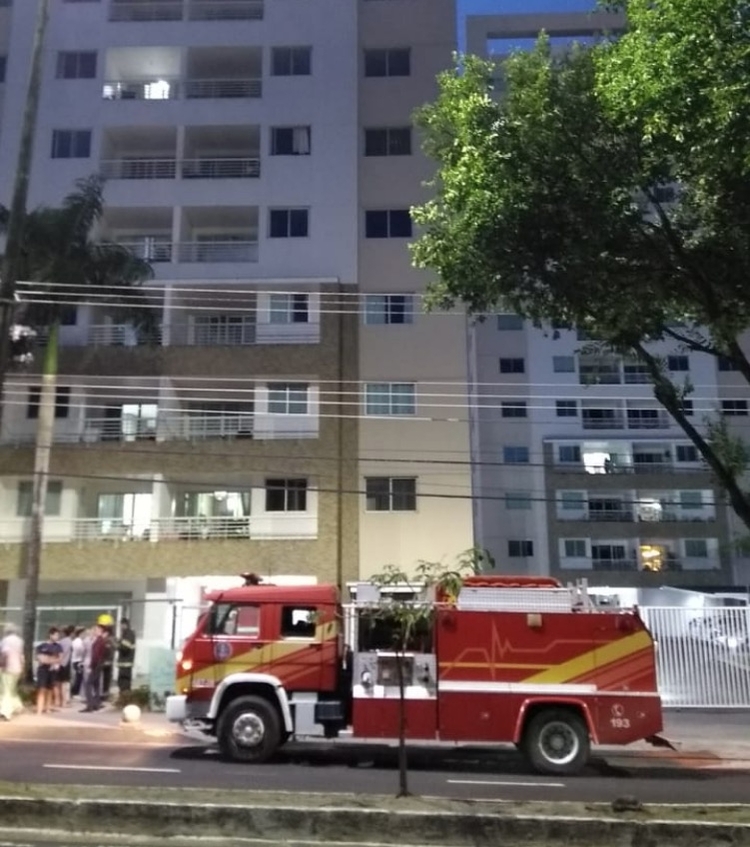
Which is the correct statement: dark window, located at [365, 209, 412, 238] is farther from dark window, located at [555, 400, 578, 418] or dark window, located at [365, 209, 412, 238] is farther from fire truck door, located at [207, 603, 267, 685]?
fire truck door, located at [207, 603, 267, 685]

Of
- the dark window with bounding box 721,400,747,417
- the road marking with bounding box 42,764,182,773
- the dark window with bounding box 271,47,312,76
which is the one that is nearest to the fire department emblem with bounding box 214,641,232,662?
the road marking with bounding box 42,764,182,773

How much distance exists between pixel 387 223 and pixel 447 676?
18.2 m

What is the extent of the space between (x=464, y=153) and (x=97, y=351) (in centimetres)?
1821

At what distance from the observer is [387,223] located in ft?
94.2

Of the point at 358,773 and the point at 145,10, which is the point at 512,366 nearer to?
the point at 145,10

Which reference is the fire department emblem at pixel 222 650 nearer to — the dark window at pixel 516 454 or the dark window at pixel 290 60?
the dark window at pixel 516 454

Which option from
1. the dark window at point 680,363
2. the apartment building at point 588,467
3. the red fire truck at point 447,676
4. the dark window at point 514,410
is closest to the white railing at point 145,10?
the apartment building at point 588,467

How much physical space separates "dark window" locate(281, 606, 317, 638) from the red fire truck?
0.02 m

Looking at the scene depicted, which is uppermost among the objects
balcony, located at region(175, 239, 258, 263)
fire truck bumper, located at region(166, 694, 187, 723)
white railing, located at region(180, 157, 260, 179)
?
white railing, located at region(180, 157, 260, 179)

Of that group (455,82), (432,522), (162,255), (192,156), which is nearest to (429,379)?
(432,522)

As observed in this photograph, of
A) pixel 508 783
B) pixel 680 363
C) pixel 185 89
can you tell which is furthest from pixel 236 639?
pixel 680 363

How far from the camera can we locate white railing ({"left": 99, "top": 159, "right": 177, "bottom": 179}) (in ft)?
97.3

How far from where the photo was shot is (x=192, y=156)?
3055cm

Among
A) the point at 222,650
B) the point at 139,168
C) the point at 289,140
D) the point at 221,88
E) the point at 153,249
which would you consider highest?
the point at 221,88
